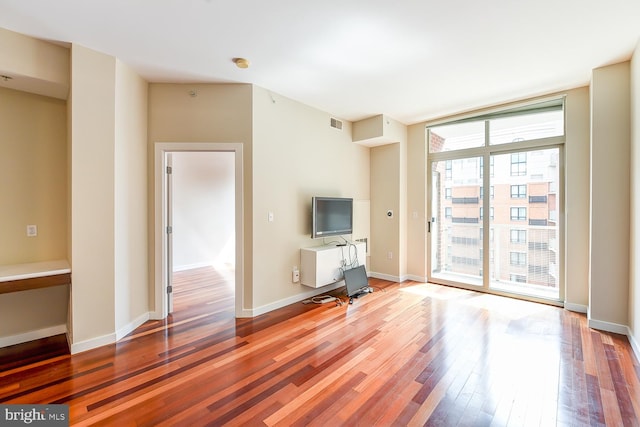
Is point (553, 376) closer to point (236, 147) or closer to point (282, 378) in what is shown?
point (282, 378)

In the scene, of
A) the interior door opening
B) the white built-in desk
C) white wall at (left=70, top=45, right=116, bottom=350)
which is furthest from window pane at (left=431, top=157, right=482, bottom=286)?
the white built-in desk

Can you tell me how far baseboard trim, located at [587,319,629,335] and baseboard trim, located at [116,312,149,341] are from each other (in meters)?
4.82

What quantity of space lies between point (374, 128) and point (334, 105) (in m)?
0.83

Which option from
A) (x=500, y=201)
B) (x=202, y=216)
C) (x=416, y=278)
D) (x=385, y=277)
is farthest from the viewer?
→ (x=202, y=216)

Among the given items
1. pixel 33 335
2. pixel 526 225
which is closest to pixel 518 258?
pixel 526 225

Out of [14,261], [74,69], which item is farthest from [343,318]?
[74,69]

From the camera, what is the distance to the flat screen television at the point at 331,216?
3.87 meters

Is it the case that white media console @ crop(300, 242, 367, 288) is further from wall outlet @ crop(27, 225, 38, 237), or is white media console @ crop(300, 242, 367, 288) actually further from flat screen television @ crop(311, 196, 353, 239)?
wall outlet @ crop(27, 225, 38, 237)

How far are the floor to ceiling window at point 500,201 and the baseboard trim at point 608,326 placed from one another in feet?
2.31

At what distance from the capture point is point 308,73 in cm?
304

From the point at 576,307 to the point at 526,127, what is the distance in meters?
2.40

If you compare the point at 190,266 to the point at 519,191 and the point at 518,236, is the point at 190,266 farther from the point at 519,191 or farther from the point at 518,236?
the point at 519,191

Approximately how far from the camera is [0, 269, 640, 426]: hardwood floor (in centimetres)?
175

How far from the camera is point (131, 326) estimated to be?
114 inches
